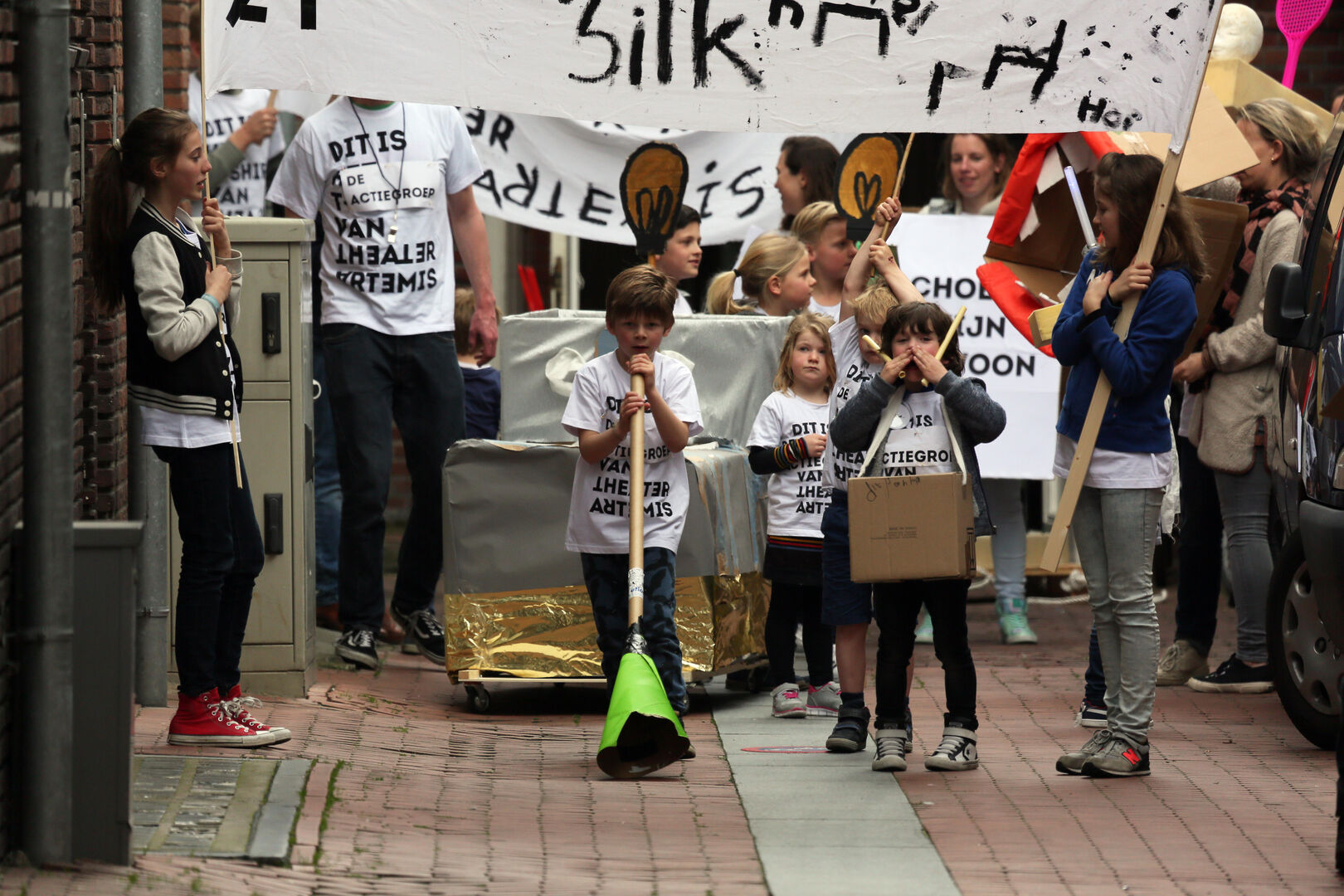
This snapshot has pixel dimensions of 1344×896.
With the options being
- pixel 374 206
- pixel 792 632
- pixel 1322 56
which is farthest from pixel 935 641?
pixel 1322 56

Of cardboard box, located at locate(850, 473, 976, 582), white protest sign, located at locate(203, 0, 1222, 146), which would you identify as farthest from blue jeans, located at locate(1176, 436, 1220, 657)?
cardboard box, located at locate(850, 473, 976, 582)

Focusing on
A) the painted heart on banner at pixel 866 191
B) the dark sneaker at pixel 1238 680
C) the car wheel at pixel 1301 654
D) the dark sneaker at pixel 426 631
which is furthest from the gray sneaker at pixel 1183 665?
the dark sneaker at pixel 426 631

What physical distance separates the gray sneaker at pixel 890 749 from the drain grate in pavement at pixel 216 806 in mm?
1745

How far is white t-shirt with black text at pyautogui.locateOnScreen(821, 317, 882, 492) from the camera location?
20.6 feet

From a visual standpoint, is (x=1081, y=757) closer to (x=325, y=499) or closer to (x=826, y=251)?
(x=826, y=251)

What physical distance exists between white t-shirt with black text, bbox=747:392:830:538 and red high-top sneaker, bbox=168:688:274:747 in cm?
207

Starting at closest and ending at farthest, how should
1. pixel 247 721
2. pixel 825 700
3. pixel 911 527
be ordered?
pixel 911 527 → pixel 247 721 → pixel 825 700

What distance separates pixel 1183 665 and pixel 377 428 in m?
3.42

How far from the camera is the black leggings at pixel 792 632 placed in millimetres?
6996

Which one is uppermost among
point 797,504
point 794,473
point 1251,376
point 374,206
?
point 374,206

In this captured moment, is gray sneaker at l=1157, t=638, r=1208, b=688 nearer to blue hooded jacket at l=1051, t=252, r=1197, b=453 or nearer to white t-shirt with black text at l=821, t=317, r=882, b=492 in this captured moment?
white t-shirt with black text at l=821, t=317, r=882, b=492

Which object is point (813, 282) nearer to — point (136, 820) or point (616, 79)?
point (616, 79)

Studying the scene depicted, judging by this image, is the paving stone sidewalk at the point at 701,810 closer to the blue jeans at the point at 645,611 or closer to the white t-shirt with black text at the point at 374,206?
the blue jeans at the point at 645,611

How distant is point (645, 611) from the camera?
19.7 feet
